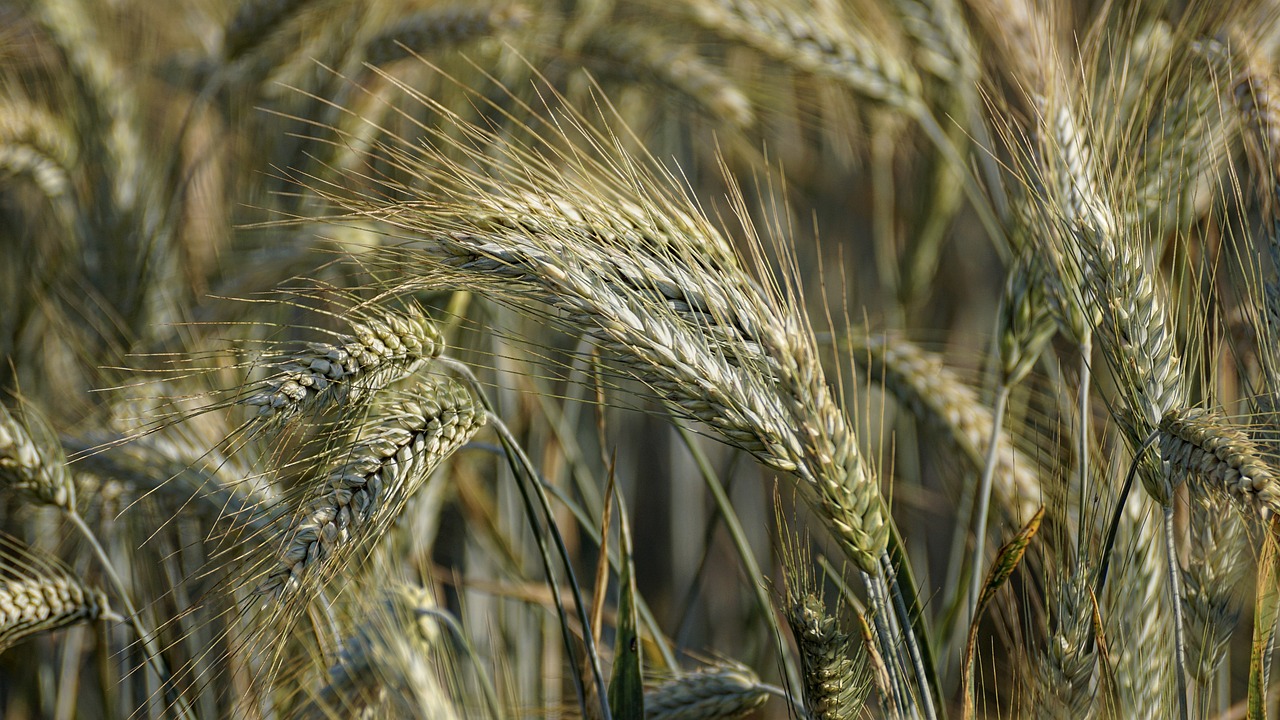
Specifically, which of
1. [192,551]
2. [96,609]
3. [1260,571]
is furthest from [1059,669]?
[192,551]

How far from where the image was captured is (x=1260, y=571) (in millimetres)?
796

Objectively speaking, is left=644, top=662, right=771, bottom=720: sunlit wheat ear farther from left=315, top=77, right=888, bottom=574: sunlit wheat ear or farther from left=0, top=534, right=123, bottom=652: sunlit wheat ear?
left=0, top=534, right=123, bottom=652: sunlit wheat ear

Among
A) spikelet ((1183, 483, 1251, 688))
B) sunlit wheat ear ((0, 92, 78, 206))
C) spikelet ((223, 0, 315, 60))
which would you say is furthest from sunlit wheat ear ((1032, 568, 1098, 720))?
sunlit wheat ear ((0, 92, 78, 206))

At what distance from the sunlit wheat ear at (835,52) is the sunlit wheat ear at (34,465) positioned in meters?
1.23

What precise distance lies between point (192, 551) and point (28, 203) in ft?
4.14

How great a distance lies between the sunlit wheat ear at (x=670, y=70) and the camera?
1720mm

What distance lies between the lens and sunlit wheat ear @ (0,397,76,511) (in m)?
0.98

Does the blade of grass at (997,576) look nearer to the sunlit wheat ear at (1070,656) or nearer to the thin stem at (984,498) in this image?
the sunlit wheat ear at (1070,656)

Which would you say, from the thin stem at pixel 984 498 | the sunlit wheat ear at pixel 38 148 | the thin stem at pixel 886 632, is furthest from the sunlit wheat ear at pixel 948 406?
the sunlit wheat ear at pixel 38 148

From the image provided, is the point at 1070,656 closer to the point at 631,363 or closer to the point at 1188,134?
the point at 631,363

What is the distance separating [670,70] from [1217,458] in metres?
1.29

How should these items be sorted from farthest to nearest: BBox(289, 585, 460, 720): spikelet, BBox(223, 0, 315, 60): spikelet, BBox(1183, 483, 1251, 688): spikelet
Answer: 1. BBox(223, 0, 315, 60): spikelet
2. BBox(289, 585, 460, 720): spikelet
3. BBox(1183, 483, 1251, 688): spikelet

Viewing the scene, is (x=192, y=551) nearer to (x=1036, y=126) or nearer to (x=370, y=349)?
(x=370, y=349)

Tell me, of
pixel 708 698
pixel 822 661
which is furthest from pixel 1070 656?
pixel 708 698
